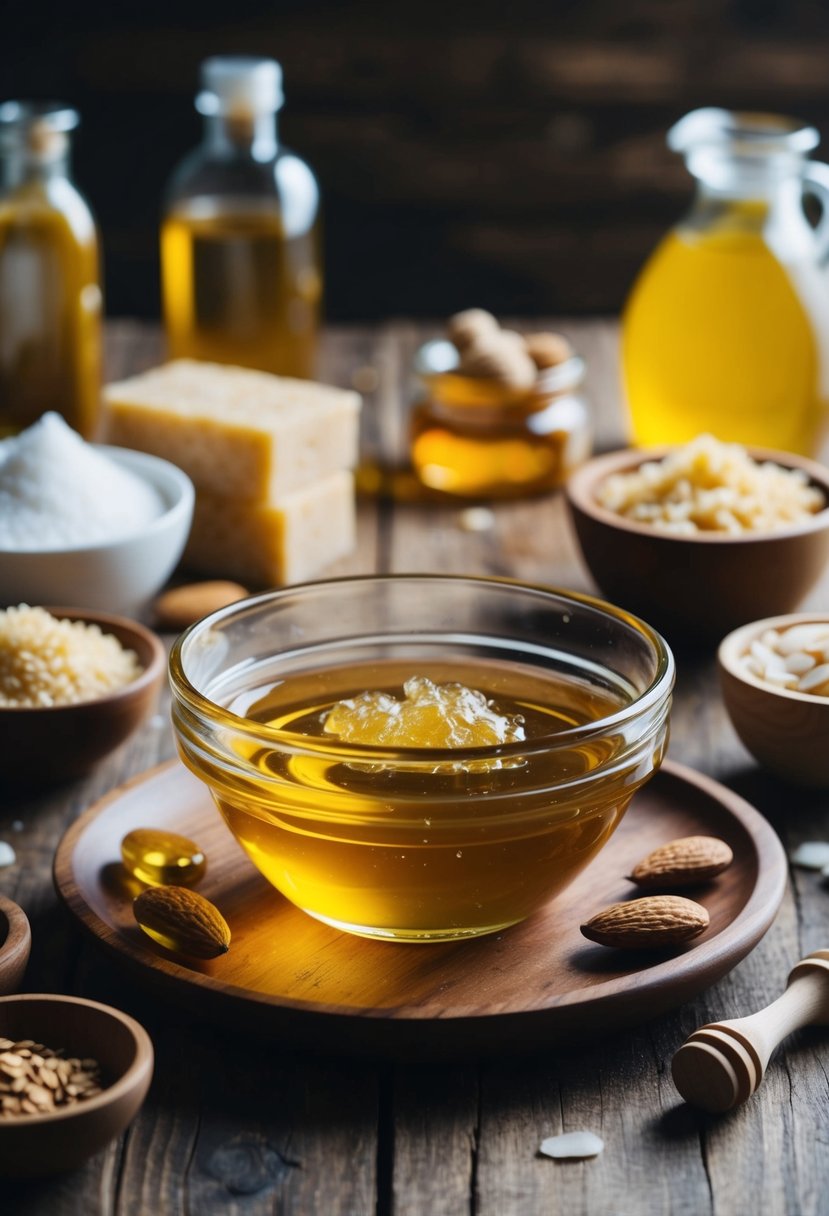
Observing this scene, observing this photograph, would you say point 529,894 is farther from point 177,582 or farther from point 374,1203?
point 177,582

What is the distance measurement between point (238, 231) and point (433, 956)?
1218mm

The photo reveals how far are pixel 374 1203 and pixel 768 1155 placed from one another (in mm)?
207

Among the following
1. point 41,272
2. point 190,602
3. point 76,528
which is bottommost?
point 190,602

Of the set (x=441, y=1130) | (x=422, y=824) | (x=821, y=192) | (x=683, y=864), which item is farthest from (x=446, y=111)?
(x=441, y=1130)

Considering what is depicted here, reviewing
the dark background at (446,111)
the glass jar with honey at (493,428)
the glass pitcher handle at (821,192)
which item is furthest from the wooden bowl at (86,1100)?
the dark background at (446,111)

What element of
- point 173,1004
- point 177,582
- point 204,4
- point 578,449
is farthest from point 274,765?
point 204,4

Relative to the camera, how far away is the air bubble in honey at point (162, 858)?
39.6 inches

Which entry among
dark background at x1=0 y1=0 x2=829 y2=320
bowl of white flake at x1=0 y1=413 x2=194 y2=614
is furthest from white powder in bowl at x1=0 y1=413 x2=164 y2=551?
dark background at x1=0 y1=0 x2=829 y2=320

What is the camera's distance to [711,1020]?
92 centimetres

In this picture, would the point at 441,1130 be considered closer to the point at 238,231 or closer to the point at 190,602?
the point at 190,602

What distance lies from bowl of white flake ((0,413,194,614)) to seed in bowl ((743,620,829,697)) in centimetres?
56

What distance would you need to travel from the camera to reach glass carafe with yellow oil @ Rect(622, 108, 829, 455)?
1.76 metres

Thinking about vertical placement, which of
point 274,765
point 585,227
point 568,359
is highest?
point 274,765

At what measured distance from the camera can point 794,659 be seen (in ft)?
4.01
